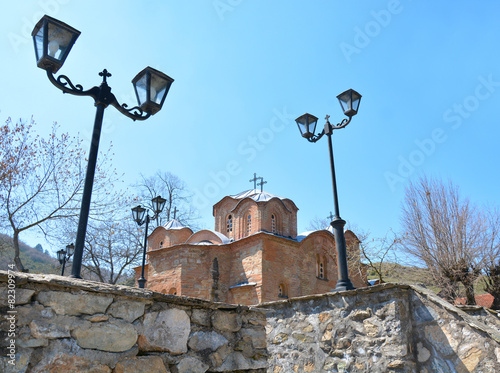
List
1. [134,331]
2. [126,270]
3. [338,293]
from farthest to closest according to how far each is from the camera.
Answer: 1. [126,270]
2. [338,293]
3. [134,331]

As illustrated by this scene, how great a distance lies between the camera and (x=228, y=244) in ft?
65.0

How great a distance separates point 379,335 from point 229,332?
1.92 m

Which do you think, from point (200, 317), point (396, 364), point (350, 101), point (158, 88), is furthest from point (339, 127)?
point (200, 317)

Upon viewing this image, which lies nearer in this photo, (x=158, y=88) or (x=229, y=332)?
(x=229, y=332)

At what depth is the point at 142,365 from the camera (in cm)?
268

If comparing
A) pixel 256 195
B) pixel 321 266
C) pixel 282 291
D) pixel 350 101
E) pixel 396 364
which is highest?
pixel 256 195

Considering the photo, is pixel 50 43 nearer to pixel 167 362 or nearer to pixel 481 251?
pixel 167 362

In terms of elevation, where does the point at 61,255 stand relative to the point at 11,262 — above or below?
above

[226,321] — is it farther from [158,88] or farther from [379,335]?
[158,88]

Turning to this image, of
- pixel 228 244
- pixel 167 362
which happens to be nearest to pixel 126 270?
pixel 228 244

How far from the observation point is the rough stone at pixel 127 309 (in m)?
2.68

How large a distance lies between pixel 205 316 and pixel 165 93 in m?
2.88

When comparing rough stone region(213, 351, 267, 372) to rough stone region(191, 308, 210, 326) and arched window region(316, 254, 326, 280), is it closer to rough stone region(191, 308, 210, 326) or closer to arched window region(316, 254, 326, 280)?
rough stone region(191, 308, 210, 326)

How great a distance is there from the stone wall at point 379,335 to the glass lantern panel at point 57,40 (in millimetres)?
3463
